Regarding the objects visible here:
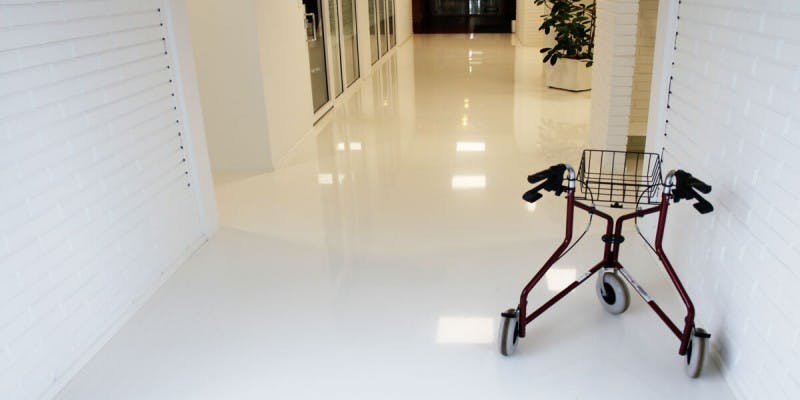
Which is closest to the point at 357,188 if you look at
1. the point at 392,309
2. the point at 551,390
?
the point at 392,309

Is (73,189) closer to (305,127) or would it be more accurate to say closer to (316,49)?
(305,127)

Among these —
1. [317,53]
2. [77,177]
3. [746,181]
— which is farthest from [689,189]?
[317,53]

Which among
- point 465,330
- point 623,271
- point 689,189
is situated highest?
point 689,189

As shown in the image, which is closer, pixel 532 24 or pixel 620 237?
pixel 620 237

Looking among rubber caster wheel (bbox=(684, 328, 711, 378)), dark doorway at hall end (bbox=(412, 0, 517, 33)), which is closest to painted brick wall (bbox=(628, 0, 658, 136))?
rubber caster wheel (bbox=(684, 328, 711, 378))

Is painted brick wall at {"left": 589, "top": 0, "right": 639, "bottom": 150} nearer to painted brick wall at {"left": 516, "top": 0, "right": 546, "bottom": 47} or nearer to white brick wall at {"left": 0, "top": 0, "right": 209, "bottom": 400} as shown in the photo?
white brick wall at {"left": 0, "top": 0, "right": 209, "bottom": 400}

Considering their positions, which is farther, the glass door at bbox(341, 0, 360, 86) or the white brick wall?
the glass door at bbox(341, 0, 360, 86)

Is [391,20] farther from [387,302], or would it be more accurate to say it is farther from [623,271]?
[623,271]

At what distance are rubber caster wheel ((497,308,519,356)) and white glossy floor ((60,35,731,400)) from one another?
55mm

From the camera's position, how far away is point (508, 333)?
2586 mm

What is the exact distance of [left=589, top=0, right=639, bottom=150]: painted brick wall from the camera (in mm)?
4711

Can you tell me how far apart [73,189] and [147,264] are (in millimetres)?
727

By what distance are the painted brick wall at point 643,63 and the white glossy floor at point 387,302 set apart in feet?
3.45

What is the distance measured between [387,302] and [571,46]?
20.4 ft
